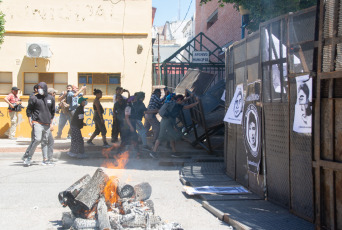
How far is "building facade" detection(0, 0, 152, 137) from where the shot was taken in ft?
45.4

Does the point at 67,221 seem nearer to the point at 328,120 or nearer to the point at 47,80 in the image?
the point at 328,120

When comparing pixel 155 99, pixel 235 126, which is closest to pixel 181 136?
pixel 155 99

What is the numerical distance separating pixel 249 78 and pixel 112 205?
318 cm

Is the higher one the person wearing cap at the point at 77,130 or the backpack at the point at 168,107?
the backpack at the point at 168,107

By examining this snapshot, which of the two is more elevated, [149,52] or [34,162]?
[149,52]

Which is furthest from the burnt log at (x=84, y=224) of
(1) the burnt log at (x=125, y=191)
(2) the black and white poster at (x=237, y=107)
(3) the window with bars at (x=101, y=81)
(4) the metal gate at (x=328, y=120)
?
(3) the window with bars at (x=101, y=81)

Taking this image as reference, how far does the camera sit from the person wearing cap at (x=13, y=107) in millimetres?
12742

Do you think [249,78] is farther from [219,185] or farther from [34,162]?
[34,162]

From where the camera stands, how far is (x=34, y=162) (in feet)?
31.3

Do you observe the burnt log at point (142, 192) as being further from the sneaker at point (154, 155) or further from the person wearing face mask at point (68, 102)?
the person wearing face mask at point (68, 102)

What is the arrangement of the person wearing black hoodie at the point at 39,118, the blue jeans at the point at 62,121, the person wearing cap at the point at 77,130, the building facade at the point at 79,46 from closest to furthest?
the person wearing black hoodie at the point at 39,118
the person wearing cap at the point at 77,130
the blue jeans at the point at 62,121
the building facade at the point at 79,46

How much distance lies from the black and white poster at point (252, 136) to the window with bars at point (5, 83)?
10.4 m

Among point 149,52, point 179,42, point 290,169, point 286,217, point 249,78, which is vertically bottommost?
point 286,217

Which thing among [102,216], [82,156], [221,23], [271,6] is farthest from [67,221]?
[221,23]
